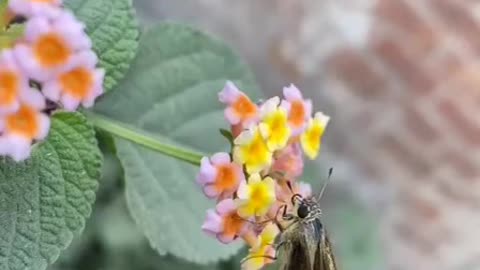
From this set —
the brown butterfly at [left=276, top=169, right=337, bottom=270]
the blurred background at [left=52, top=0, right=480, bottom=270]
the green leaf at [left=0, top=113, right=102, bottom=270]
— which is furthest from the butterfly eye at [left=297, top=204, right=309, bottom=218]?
the blurred background at [left=52, top=0, right=480, bottom=270]

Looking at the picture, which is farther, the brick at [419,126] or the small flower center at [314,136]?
the brick at [419,126]

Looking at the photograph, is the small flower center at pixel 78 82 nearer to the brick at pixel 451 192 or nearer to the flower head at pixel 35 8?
the flower head at pixel 35 8

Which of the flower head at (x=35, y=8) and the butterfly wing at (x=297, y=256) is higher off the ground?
the butterfly wing at (x=297, y=256)

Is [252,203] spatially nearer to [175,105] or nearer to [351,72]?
[175,105]

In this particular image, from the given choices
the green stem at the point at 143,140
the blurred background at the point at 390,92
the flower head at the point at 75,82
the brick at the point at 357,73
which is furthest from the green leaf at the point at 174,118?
the brick at the point at 357,73

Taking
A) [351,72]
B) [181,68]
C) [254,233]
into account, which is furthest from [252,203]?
[351,72]

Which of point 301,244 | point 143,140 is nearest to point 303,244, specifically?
point 301,244

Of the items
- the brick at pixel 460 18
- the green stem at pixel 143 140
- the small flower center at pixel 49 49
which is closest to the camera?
the small flower center at pixel 49 49

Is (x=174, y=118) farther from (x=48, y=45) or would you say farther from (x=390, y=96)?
(x=390, y=96)
